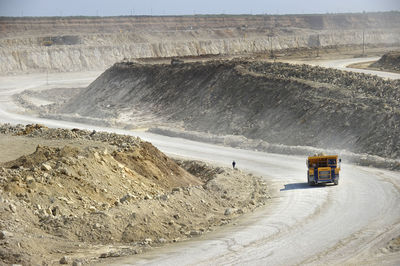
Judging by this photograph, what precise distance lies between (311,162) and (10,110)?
46159 millimetres

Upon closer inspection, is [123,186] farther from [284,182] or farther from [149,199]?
[284,182]

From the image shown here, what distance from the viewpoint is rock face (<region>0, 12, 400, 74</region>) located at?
346ft

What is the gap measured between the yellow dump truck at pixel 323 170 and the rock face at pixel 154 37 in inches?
2586

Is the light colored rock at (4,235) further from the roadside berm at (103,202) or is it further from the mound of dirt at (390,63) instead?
the mound of dirt at (390,63)

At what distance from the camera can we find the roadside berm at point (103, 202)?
18.9 metres

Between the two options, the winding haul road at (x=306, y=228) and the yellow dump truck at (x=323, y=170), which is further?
the yellow dump truck at (x=323, y=170)

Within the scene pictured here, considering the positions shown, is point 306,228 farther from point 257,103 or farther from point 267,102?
point 257,103

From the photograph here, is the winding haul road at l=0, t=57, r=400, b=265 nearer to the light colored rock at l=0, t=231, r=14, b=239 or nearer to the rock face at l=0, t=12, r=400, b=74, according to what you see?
the light colored rock at l=0, t=231, r=14, b=239

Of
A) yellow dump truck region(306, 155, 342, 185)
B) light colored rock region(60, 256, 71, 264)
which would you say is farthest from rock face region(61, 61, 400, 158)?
light colored rock region(60, 256, 71, 264)

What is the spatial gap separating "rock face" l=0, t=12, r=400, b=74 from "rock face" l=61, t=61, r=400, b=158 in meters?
35.1

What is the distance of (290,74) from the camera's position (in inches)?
1955

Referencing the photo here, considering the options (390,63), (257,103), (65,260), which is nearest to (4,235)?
(65,260)

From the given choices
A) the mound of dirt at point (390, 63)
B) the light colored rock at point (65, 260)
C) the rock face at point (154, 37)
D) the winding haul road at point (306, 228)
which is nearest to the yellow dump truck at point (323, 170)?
the winding haul road at point (306, 228)

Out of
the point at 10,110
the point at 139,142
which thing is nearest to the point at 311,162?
the point at 139,142
